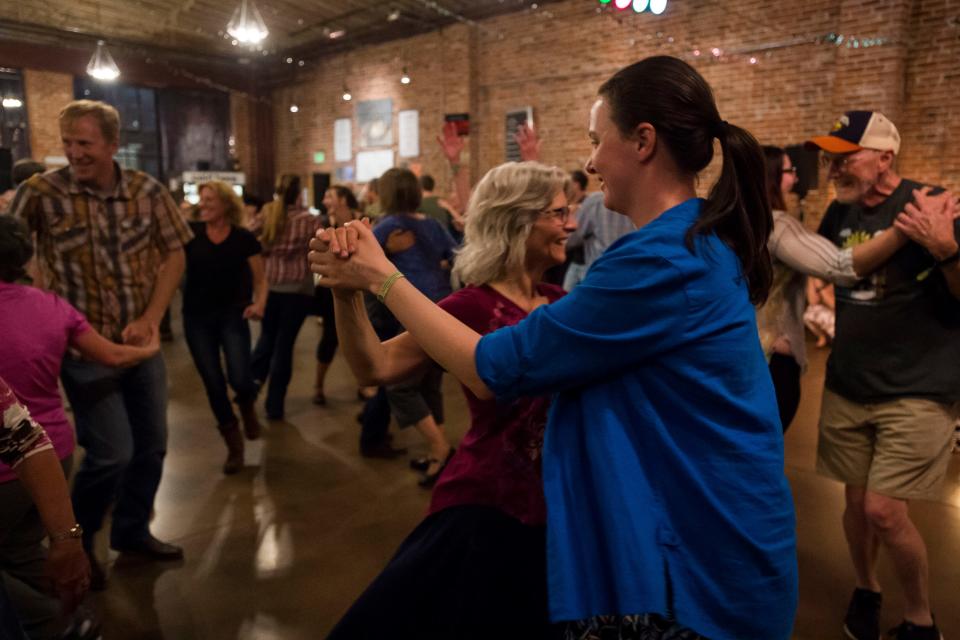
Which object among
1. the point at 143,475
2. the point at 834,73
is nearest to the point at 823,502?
the point at 143,475

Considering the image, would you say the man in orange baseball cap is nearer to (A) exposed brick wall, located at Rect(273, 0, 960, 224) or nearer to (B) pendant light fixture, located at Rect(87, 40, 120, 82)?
(B) pendant light fixture, located at Rect(87, 40, 120, 82)

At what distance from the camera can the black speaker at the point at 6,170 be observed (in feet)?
16.4

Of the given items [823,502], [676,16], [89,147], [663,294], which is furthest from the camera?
[676,16]

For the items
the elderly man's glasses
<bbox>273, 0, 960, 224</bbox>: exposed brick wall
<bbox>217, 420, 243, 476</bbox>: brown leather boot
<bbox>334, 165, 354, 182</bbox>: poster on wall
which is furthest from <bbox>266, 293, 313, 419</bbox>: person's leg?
<bbox>334, 165, 354, 182</bbox>: poster on wall

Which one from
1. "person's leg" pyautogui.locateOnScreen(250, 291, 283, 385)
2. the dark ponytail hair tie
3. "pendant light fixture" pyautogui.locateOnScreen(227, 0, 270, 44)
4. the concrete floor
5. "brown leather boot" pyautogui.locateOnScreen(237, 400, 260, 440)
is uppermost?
"pendant light fixture" pyautogui.locateOnScreen(227, 0, 270, 44)

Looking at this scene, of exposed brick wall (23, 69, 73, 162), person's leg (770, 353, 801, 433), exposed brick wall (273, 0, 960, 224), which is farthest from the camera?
exposed brick wall (273, 0, 960, 224)

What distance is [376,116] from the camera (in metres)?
12.8

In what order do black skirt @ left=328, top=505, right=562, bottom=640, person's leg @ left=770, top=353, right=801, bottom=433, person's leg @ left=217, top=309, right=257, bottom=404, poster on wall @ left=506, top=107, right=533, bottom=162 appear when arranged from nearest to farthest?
black skirt @ left=328, top=505, right=562, bottom=640 → person's leg @ left=770, top=353, right=801, bottom=433 → person's leg @ left=217, top=309, right=257, bottom=404 → poster on wall @ left=506, top=107, right=533, bottom=162

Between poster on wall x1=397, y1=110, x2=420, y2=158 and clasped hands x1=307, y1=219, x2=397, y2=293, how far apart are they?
37.3 feet

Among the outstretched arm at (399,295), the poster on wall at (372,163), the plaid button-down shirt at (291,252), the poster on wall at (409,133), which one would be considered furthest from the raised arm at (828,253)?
the poster on wall at (372,163)

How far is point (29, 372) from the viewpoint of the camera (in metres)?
1.91

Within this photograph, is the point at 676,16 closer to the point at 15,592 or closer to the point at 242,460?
the point at 242,460

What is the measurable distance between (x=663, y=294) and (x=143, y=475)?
2.42m

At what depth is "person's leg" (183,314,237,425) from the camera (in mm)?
3674
